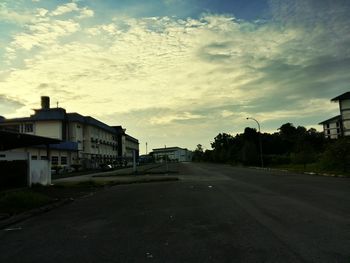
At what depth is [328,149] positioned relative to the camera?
44.6m

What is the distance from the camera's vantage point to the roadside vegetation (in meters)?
42.9

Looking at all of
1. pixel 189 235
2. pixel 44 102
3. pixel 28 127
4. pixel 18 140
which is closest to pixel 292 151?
pixel 44 102

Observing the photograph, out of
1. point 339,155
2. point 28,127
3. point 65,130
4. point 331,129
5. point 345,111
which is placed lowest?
point 339,155

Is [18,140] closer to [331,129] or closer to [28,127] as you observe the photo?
[28,127]

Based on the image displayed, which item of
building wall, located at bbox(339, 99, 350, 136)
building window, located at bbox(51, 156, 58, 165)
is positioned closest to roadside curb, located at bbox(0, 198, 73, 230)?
building window, located at bbox(51, 156, 58, 165)

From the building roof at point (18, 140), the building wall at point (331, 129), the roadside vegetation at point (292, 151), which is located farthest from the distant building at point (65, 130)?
the building wall at point (331, 129)

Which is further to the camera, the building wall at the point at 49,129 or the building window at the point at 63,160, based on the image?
the building wall at the point at 49,129

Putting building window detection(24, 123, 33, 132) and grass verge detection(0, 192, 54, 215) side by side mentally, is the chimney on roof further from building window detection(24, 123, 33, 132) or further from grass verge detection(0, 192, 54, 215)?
grass verge detection(0, 192, 54, 215)

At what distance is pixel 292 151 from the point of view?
92500mm

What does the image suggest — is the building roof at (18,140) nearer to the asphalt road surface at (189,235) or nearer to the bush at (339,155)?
the asphalt road surface at (189,235)

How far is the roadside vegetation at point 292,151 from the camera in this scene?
141ft

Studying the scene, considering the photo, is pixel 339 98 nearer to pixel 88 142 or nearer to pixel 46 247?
pixel 88 142

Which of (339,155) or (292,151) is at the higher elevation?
(292,151)

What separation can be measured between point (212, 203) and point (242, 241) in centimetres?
743
